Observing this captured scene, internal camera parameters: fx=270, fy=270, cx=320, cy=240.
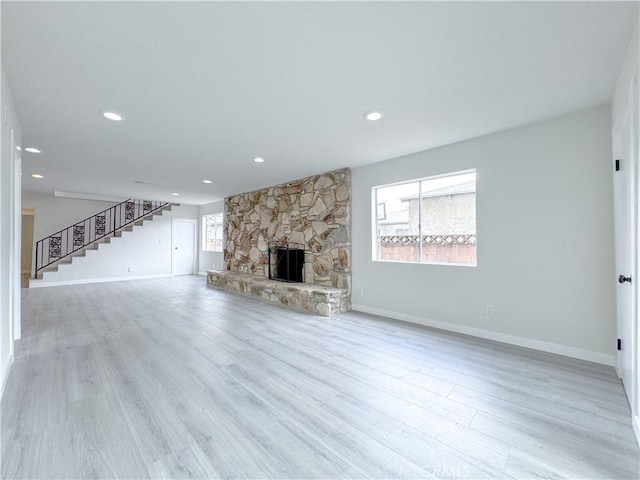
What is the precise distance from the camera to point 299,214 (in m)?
5.48

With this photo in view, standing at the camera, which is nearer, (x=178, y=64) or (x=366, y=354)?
(x=178, y=64)

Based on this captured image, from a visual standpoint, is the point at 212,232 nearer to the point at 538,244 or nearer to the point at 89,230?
the point at 89,230

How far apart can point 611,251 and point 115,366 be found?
15.6 feet

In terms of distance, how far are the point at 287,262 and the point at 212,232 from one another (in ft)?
15.4

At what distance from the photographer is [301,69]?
77.5 inches

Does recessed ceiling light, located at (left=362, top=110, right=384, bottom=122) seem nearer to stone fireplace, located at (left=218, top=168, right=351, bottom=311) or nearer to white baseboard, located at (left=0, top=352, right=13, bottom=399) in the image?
stone fireplace, located at (left=218, top=168, right=351, bottom=311)

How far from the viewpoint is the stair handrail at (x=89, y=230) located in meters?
7.45

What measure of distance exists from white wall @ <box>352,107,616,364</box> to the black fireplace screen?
2.41 meters

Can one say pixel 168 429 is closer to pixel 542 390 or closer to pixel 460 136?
pixel 542 390

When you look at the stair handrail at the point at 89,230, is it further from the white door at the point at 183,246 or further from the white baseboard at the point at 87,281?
the white door at the point at 183,246

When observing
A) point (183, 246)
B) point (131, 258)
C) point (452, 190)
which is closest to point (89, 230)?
point (131, 258)

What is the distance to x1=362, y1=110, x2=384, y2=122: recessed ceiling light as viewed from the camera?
2633 millimetres

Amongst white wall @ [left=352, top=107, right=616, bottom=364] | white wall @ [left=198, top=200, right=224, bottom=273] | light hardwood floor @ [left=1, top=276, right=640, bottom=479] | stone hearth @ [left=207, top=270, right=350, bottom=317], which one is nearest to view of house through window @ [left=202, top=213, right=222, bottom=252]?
white wall @ [left=198, top=200, right=224, bottom=273]

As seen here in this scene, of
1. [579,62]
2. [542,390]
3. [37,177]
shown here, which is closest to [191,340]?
[542,390]
